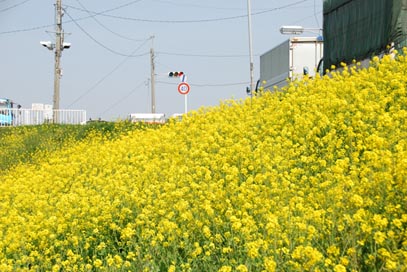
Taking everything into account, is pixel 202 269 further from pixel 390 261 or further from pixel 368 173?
pixel 390 261

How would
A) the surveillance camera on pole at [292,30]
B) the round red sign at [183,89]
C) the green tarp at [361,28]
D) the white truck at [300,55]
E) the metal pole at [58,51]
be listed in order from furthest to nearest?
the metal pole at [58,51], the surveillance camera on pole at [292,30], the white truck at [300,55], the round red sign at [183,89], the green tarp at [361,28]

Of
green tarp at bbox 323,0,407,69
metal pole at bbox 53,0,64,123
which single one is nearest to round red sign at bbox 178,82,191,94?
green tarp at bbox 323,0,407,69

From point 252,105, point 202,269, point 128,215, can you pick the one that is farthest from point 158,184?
point 252,105

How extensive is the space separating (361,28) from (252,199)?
9.61m

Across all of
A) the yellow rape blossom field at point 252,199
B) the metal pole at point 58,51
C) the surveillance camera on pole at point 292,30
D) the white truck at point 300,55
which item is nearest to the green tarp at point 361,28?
the yellow rape blossom field at point 252,199

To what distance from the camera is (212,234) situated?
212 inches

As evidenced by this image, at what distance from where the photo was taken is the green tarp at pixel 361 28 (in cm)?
1238

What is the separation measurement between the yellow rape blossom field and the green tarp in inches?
102

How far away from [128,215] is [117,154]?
4.51m

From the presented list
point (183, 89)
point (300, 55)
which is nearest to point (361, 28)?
point (183, 89)

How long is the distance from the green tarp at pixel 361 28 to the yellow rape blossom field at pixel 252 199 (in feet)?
8.48

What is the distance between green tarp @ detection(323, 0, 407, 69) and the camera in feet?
40.6

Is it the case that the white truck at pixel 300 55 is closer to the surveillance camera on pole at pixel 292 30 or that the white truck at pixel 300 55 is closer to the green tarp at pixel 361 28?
the surveillance camera on pole at pixel 292 30

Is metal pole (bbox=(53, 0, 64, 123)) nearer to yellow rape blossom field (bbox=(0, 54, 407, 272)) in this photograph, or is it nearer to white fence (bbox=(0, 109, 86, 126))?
white fence (bbox=(0, 109, 86, 126))
